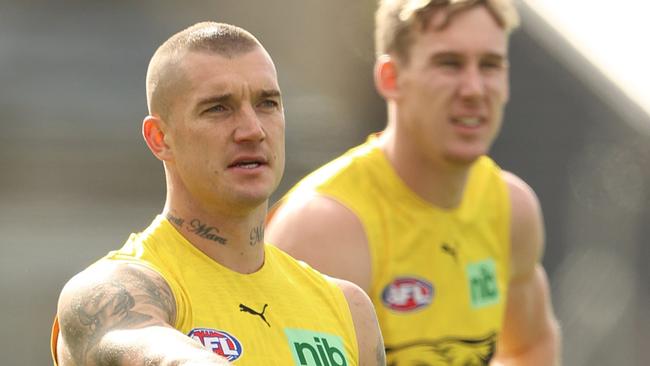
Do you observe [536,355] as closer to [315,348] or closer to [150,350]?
[315,348]

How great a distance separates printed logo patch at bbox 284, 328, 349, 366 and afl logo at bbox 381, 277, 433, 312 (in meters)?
1.86

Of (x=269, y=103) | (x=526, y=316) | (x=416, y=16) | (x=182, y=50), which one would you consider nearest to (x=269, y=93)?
(x=269, y=103)

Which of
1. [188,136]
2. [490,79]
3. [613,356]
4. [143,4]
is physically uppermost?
[143,4]

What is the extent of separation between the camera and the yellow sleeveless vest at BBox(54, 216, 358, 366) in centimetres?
462

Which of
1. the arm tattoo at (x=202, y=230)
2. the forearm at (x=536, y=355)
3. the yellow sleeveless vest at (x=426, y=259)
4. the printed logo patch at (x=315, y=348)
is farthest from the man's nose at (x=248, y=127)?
the forearm at (x=536, y=355)

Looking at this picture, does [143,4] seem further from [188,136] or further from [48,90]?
[188,136]

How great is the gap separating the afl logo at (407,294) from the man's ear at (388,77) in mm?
930

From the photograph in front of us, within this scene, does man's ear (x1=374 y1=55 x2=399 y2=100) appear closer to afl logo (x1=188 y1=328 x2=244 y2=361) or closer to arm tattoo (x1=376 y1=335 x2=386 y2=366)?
arm tattoo (x1=376 y1=335 x2=386 y2=366)

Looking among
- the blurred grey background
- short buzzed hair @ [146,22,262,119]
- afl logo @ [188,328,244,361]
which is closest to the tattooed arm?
afl logo @ [188,328,244,361]

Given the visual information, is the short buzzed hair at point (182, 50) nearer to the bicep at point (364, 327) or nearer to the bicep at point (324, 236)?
the bicep at point (364, 327)

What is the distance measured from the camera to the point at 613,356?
469 inches

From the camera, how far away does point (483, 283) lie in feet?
23.9

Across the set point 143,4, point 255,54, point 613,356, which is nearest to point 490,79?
point 255,54

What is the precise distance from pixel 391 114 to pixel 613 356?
200 inches
